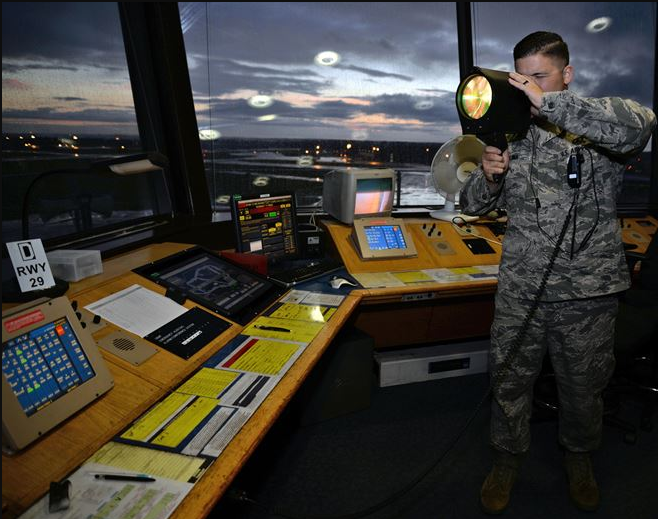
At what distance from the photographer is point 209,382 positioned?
1.26 m

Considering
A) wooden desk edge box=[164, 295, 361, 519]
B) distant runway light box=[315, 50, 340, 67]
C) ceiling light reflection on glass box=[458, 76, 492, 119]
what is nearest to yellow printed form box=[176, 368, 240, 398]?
wooden desk edge box=[164, 295, 361, 519]

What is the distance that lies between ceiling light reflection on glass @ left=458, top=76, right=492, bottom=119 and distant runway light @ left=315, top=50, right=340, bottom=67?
5.52 ft

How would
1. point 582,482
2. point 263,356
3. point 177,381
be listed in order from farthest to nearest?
point 582,482 < point 263,356 < point 177,381

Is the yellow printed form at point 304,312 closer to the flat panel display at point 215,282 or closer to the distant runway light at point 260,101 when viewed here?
the flat panel display at point 215,282

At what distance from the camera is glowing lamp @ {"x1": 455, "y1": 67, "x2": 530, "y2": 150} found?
132 centimetres

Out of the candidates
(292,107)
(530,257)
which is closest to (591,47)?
(292,107)

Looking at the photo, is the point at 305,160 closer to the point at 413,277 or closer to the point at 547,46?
the point at 413,277

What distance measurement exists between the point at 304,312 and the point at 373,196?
3.43 feet

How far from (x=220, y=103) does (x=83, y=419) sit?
2181 mm

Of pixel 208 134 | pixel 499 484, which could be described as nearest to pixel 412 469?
pixel 499 484

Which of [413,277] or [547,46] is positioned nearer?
[547,46]

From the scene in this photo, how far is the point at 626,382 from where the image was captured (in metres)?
2.47

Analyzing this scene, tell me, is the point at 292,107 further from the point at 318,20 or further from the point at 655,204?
the point at 655,204

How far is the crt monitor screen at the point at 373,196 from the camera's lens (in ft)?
8.27
